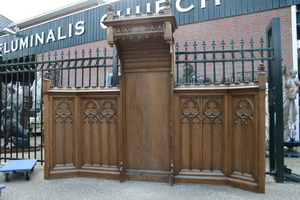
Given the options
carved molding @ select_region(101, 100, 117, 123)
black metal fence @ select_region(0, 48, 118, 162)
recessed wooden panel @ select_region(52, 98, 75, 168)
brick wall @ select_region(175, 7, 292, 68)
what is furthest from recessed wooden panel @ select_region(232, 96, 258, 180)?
brick wall @ select_region(175, 7, 292, 68)

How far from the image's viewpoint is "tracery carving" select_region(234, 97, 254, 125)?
3.82 m

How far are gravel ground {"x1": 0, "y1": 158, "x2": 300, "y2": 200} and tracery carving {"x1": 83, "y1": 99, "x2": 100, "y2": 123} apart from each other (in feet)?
3.81

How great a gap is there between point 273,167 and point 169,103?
2379 millimetres

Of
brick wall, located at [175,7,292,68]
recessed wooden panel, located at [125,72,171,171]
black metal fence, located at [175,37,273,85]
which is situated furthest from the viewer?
brick wall, located at [175,7,292,68]

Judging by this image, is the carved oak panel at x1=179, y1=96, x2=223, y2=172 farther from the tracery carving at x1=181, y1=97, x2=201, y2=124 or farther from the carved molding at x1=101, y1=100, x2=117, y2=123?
the carved molding at x1=101, y1=100, x2=117, y2=123

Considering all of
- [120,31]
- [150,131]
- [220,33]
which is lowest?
[150,131]

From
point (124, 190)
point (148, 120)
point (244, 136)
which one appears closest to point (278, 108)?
point (244, 136)

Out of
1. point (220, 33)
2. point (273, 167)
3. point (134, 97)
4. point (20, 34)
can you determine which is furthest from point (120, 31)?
point (20, 34)

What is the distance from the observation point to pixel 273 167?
4449 mm

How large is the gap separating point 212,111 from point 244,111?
532 mm

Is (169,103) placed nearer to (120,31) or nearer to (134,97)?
(134,97)

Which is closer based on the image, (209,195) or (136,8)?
(209,195)

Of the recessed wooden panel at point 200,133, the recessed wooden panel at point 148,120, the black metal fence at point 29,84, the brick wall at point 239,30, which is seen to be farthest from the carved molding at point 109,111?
the brick wall at point 239,30

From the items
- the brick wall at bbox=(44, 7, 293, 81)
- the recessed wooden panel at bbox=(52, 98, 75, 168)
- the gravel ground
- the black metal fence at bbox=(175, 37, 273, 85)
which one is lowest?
the gravel ground
